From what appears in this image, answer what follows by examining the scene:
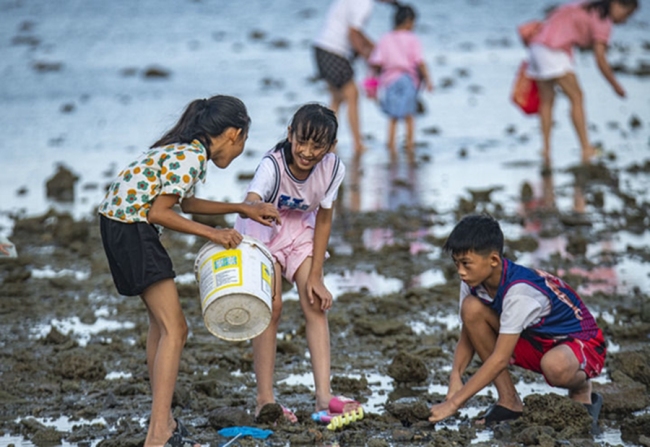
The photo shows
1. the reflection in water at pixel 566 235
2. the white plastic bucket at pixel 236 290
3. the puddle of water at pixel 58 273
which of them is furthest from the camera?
the puddle of water at pixel 58 273

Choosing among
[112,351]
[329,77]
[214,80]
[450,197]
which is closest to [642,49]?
[214,80]

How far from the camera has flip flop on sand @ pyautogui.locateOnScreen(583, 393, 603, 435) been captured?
4.90 m

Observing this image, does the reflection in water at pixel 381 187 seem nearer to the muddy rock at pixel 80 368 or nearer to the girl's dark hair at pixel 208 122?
the muddy rock at pixel 80 368

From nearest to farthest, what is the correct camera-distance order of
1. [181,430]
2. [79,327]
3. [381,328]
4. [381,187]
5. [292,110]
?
[181,430]
[381,328]
[79,327]
[381,187]
[292,110]

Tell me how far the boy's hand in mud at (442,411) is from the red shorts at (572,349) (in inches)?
16.1

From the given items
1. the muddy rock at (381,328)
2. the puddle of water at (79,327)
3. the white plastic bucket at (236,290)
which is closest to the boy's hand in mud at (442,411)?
the white plastic bucket at (236,290)

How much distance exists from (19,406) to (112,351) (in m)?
0.88

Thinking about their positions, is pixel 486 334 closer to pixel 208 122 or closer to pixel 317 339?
pixel 317 339

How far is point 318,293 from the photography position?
504 cm

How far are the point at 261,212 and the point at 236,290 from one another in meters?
0.42

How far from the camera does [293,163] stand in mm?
5012

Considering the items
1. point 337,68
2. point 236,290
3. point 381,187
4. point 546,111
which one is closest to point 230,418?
point 236,290

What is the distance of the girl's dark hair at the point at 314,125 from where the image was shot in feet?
15.7

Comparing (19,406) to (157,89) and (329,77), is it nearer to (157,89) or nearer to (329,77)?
(329,77)
